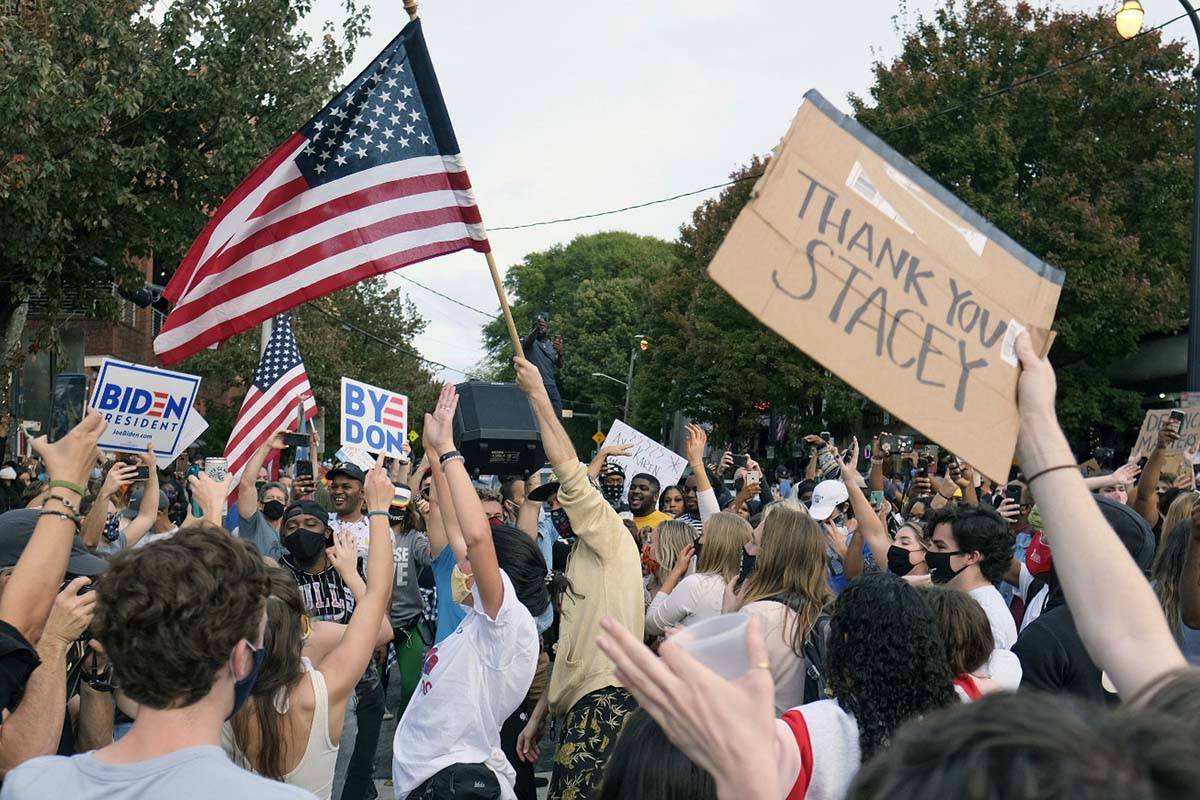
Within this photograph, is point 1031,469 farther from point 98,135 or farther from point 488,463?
point 98,135

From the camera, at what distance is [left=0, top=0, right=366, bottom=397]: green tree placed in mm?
16016

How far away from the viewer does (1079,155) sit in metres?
27.5

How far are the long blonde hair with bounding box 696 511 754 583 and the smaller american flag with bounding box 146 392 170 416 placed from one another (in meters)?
4.68

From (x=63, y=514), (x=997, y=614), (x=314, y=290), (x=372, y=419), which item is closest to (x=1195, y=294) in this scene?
(x=372, y=419)

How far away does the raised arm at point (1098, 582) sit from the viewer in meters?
1.96

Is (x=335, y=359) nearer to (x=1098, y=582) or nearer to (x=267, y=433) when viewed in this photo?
(x=267, y=433)

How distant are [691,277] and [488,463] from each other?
32.7 m

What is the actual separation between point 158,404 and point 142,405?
124 mm

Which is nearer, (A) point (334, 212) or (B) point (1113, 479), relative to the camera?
(B) point (1113, 479)

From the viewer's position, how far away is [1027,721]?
103 centimetres

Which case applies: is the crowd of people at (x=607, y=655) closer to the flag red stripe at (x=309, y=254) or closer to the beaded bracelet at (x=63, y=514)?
the beaded bracelet at (x=63, y=514)

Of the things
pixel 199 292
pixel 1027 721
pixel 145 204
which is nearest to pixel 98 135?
pixel 145 204

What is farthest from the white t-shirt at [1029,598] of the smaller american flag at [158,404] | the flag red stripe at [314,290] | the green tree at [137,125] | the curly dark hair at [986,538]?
the green tree at [137,125]

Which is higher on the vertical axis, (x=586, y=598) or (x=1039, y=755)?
(x=1039, y=755)
